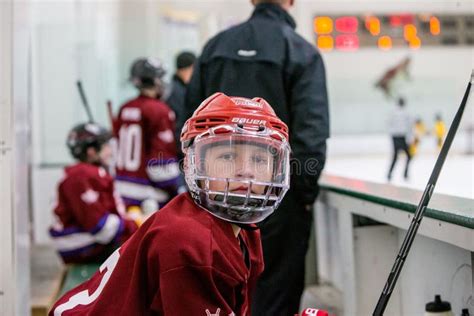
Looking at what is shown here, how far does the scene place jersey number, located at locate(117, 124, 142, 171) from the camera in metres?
3.41

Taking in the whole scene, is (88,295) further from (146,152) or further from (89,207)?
(146,152)

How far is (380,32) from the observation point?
4.64m

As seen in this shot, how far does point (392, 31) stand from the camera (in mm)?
4656

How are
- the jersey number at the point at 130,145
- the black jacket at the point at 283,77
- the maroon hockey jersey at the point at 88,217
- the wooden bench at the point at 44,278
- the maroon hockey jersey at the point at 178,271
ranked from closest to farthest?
1. the maroon hockey jersey at the point at 178,271
2. the black jacket at the point at 283,77
3. the wooden bench at the point at 44,278
4. the maroon hockey jersey at the point at 88,217
5. the jersey number at the point at 130,145

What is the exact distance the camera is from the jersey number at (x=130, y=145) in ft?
11.2

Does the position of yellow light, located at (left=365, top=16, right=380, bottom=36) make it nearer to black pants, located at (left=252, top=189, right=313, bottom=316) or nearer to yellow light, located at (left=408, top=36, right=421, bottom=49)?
yellow light, located at (left=408, top=36, right=421, bottom=49)

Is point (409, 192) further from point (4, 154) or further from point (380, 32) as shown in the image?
point (380, 32)

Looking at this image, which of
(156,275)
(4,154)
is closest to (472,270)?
(156,275)

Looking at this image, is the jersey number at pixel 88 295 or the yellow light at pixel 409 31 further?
the yellow light at pixel 409 31

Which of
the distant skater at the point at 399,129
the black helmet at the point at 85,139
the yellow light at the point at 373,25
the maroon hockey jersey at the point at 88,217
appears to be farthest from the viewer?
the yellow light at the point at 373,25

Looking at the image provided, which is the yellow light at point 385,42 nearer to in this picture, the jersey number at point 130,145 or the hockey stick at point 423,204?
the jersey number at point 130,145

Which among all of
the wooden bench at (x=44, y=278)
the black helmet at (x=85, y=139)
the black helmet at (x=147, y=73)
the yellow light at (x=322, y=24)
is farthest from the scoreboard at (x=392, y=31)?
the wooden bench at (x=44, y=278)

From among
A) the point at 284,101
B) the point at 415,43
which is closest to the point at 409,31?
the point at 415,43

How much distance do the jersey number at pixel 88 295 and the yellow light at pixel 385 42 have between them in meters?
3.62
